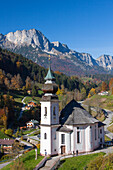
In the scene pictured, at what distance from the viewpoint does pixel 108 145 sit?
3772cm

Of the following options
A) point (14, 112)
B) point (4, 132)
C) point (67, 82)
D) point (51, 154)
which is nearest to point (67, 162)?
point (51, 154)

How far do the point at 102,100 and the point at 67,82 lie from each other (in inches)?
2918

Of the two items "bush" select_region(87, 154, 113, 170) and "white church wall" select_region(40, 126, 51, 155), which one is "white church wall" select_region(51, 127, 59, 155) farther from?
"bush" select_region(87, 154, 113, 170)

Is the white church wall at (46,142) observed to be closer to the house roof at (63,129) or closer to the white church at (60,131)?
the white church at (60,131)

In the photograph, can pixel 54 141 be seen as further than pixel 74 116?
No

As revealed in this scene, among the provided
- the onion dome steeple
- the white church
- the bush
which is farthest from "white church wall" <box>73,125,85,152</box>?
the bush

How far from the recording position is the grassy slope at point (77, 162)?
28.6 meters

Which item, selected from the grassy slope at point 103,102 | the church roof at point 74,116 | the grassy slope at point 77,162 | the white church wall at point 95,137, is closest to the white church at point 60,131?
the church roof at point 74,116

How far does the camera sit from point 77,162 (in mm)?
29781

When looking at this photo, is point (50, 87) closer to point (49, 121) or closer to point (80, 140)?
point (49, 121)

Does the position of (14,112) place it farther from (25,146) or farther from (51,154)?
(51,154)

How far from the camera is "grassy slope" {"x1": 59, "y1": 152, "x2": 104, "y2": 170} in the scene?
28.6 meters

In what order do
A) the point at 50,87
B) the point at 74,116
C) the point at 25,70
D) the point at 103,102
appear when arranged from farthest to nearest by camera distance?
the point at 25,70, the point at 103,102, the point at 74,116, the point at 50,87

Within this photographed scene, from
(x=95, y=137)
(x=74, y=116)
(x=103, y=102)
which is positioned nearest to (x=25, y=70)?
(x=103, y=102)
